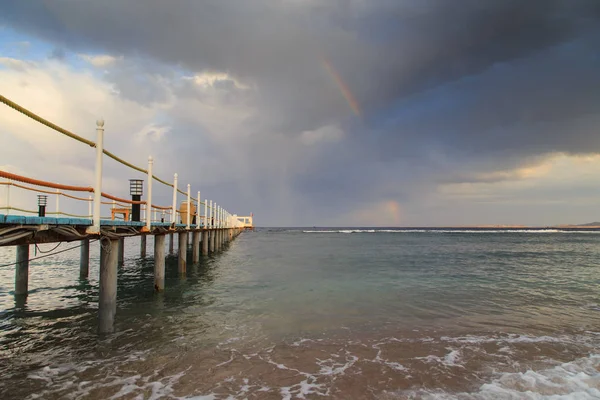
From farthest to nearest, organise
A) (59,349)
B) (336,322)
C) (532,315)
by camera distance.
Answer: (532,315) < (336,322) < (59,349)

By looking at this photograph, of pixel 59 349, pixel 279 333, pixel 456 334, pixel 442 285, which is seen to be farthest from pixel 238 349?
pixel 442 285

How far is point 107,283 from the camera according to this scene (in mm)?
7496

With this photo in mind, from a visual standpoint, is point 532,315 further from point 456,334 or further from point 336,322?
point 336,322

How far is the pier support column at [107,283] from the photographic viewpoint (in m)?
7.38

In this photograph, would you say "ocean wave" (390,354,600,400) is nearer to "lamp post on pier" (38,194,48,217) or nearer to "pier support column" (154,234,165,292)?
"pier support column" (154,234,165,292)

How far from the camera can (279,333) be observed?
8.06 meters

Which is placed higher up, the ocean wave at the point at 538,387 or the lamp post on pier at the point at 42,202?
the lamp post on pier at the point at 42,202

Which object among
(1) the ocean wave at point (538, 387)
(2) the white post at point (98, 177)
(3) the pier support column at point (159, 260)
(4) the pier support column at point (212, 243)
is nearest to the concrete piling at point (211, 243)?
(4) the pier support column at point (212, 243)

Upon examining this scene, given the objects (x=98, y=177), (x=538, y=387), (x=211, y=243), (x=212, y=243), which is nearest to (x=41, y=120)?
(x=98, y=177)

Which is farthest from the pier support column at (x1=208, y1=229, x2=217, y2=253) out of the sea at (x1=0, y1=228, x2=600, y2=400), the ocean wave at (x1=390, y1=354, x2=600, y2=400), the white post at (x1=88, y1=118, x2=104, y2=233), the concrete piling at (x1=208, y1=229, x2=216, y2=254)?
the ocean wave at (x1=390, y1=354, x2=600, y2=400)

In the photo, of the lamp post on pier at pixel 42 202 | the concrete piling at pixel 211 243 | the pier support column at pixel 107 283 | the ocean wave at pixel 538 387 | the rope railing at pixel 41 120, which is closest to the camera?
the rope railing at pixel 41 120

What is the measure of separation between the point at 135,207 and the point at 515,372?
34.3 feet

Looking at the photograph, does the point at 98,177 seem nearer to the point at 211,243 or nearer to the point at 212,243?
the point at 211,243

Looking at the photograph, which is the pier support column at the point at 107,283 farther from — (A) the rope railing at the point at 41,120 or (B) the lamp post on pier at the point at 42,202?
(B) the lamp post on pier at the point at 42,202
